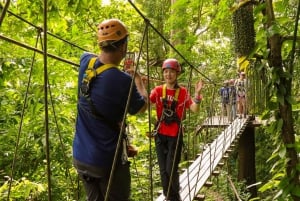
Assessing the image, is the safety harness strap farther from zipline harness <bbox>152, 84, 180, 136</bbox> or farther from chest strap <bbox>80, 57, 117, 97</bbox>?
zipline harness <bbox>152, 84, 180, 136</bbox>

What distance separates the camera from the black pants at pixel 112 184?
3.68ft

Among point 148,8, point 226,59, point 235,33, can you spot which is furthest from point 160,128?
point 226,59

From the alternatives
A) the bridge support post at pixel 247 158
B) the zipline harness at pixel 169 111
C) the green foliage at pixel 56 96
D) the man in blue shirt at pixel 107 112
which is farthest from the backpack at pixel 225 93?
the man in blue shirt at pixel 107 112

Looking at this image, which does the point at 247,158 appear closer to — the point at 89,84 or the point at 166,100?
the point at 166,100

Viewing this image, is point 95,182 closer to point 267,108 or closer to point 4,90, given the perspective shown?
point 267,108

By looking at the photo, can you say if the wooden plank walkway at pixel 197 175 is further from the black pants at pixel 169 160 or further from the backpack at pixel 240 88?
the backpack at pixel 240 88

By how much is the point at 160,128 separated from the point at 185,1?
1.09 m

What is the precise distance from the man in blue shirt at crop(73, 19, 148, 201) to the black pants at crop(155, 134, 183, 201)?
3.18 ft

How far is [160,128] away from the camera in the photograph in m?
2.12

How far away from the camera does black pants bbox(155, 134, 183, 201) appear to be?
6.90 feet

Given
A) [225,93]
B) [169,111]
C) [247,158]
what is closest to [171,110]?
[169,111]

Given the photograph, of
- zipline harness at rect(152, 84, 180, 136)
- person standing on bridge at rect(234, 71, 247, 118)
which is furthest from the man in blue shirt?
person standing on bridge at rect(234, 71, 247, 118)

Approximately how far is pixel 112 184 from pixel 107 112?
0.75ft

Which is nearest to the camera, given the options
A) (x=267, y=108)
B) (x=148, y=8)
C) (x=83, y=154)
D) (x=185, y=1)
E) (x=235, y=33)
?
(x=83, y=154)
